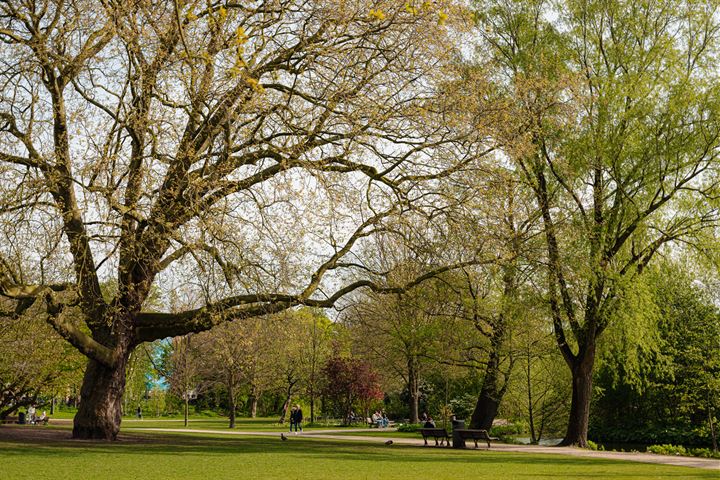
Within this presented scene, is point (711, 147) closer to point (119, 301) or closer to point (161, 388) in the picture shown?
point (119, 301)

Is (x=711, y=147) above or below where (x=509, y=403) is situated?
above

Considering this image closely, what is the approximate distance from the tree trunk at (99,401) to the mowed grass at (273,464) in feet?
2.37

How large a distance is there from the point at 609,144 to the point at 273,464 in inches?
646

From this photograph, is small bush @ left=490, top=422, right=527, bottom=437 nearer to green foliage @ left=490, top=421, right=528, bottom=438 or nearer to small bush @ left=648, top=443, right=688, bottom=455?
green foliage @ left=490, top=421, right=528, bottom=438

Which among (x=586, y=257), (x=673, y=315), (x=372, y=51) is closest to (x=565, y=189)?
(x=586, y=257)

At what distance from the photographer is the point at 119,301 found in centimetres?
2003

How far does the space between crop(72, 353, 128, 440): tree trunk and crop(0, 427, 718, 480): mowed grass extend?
0.72 meters

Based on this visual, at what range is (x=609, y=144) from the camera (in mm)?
25375

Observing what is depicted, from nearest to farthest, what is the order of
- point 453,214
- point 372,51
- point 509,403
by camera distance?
point 372,51 → point 453,214 → point 509,403

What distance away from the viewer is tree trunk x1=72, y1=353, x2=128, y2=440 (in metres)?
20.8

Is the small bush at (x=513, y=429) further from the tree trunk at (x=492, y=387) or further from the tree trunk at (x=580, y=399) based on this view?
the tree trunk at (x=580, y=399)

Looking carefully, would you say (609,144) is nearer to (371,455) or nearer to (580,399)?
(580,399)

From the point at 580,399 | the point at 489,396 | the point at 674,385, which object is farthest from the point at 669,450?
the point at 674,385

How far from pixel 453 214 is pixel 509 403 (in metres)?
19.0
